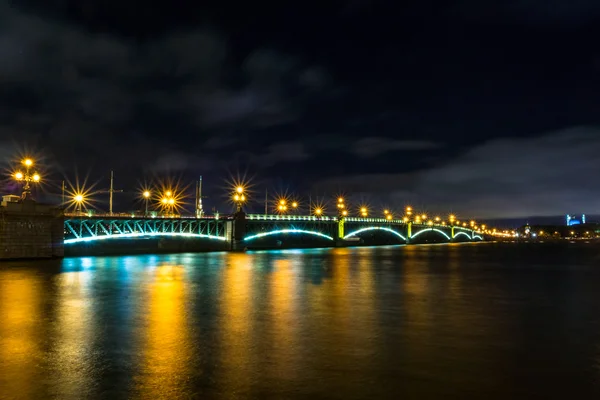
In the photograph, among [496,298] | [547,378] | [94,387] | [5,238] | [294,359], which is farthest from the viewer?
[5,238]

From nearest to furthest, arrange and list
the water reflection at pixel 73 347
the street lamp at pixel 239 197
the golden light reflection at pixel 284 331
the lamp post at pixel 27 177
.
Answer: the water reflection at pixel 73 347 < the golden light reflection at pixel 284 331 < the lamp post at pixel 27 177 < the street lamp at pixel 239 197

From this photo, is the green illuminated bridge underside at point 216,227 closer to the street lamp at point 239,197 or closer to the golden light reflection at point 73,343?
the street lamp at point 239,197

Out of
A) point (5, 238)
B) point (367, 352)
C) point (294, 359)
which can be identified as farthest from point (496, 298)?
point (5, 238)

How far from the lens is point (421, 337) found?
631 inches

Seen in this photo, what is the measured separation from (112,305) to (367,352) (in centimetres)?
1409

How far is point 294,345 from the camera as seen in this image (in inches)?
574

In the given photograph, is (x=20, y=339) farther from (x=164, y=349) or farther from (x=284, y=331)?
(x=284, y=331)

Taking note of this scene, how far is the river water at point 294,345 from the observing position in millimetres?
10469

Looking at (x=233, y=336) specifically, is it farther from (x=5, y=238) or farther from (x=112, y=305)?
(x=5, y=238)

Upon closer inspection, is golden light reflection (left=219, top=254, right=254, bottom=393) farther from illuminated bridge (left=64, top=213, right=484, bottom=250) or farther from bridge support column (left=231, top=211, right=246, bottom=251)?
bridge support column (left=231, top=211, right=246, bottom=251)

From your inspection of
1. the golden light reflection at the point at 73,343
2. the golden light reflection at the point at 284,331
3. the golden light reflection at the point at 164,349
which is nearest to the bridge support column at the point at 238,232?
the golden light reflection at the point at 284,331

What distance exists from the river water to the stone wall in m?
36.6

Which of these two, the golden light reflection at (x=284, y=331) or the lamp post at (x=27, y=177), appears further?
the lamp post at (x=27, y=177)

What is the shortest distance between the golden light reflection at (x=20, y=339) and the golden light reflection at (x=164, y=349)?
7.63 feet
